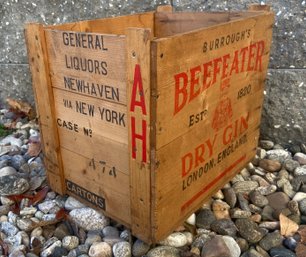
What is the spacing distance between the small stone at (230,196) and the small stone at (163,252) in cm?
47

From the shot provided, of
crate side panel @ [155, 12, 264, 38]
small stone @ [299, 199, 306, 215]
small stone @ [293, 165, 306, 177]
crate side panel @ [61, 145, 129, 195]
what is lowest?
small stone @ [299, 199, 306, 215]

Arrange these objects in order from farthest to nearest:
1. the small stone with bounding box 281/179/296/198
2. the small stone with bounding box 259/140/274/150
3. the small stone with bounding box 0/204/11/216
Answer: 1. the small stone with bounding box 259/140/274/150
2. the small stone with bounding box 281/179/296/198
3. the small stone with bounding box 0/204/11/216

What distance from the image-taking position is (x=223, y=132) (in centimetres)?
184

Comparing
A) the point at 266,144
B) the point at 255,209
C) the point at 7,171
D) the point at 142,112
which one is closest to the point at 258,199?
the point at 255,209

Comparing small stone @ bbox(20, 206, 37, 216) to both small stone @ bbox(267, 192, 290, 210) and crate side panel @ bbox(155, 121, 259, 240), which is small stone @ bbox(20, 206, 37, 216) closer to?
crate side panel @ bbox(155, 121, 259, 240)

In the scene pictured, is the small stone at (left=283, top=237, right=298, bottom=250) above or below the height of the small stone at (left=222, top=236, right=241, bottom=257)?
below

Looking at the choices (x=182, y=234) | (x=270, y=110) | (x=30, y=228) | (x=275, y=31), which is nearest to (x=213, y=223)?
(x=182, y=234)

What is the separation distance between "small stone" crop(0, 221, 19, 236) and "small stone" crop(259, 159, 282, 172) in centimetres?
147

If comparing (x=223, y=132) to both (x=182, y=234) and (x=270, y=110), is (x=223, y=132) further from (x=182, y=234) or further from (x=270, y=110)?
(x=270, y=110)

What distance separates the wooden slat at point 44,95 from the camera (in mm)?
1663

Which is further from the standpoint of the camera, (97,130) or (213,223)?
(213,223)

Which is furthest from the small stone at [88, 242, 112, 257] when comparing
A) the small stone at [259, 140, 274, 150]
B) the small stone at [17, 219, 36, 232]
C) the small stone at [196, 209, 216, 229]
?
the small stone at [259, 140, 274, 150]

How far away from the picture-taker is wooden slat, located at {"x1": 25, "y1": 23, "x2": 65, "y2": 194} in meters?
1.66

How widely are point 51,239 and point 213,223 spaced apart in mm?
778
